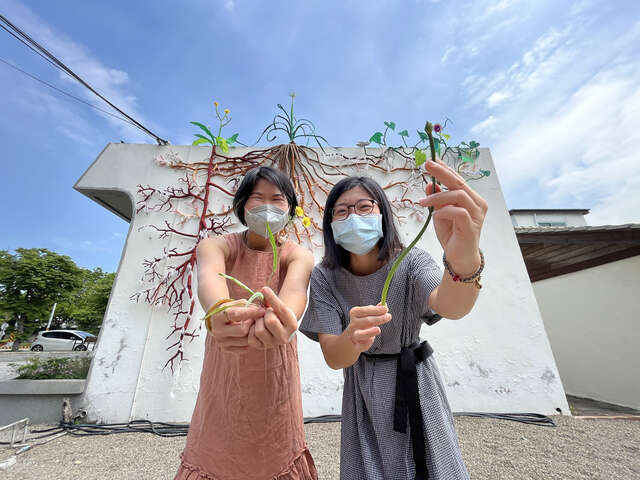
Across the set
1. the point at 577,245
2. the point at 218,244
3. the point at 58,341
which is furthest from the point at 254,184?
the point at 58,341

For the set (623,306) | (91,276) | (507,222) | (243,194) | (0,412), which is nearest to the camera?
(243,194)

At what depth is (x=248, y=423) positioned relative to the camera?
82cm

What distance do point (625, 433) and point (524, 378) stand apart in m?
0.73

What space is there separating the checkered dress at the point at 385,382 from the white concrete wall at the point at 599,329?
495 cm

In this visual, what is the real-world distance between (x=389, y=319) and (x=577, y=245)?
4.96 m

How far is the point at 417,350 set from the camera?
2.76 feet

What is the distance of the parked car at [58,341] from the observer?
1187 centimetres

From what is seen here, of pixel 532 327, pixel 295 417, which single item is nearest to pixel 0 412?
pixel 295 417

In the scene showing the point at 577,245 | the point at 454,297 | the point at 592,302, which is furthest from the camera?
the point at 592,302

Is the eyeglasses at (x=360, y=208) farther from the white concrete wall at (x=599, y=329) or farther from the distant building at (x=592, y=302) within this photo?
the white concrete wall at (x=599, y=329)

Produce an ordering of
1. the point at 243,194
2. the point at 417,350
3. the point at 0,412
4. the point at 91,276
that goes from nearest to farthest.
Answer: the point at 417,350
the point at 243,194
the point at 0,412
the point at 91,276

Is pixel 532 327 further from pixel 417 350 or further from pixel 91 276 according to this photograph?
pixel 91 276

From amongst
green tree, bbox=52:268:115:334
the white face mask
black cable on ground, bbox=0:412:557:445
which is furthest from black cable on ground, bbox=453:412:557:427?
green tree, bbox=52:268:115:334

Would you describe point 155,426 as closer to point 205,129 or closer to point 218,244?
point 218,244
